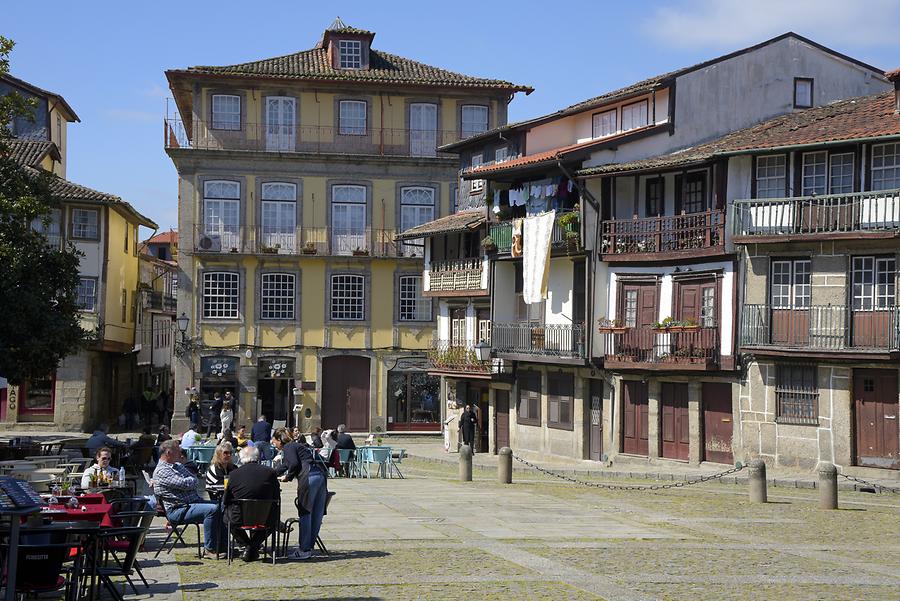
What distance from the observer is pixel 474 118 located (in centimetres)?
5575

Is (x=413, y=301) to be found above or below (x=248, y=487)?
above

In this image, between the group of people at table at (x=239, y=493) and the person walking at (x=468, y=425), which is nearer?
the group of people at table at (x=239, y=493)

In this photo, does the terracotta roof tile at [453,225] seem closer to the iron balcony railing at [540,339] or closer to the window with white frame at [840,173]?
the iron balcony railing at [540,339]

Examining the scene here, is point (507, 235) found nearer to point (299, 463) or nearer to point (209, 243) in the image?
point (209, 243)

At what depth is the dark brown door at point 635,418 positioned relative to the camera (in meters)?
36.9

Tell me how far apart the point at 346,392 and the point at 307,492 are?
37852mm

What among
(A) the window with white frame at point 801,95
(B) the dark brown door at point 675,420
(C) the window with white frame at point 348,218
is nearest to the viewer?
(B) the dark brown door at point 675,420

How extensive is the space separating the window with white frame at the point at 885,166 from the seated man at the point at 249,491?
2008cm

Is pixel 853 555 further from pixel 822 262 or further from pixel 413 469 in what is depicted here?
pixel 413 469

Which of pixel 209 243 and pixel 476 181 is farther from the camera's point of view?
pixel 209 243

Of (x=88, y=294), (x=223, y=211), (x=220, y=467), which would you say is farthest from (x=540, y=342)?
(x=220, y=467)

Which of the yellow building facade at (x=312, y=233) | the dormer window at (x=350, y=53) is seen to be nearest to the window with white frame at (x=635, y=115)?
the yellow building facade at (x=312, y=233)

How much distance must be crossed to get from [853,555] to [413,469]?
21.9 metres

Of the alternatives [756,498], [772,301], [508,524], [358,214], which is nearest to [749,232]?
[772,301]
